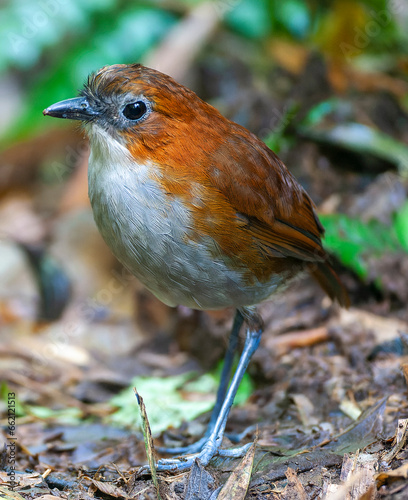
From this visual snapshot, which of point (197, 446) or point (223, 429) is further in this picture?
point (197, 446)

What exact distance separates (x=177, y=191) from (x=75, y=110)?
0.72 metres

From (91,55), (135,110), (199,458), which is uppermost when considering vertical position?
(91,55)

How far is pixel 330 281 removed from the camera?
4.19 metres

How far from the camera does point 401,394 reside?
371 cm

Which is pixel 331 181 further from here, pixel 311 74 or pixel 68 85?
pixel 68 85

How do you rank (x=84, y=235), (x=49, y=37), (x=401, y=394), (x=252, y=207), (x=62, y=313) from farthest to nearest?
(x=49, y=37), (x=84, y=235), (x=62, y=313), (x=401, y=394), (x=252, y=207)

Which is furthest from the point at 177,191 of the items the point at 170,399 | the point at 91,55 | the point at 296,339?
the point at 91,55

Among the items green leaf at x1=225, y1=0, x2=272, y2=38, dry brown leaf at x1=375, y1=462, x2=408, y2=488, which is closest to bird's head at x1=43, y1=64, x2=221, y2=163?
dry brown leaf at x1=375, y1=462, x2=408, y2=488

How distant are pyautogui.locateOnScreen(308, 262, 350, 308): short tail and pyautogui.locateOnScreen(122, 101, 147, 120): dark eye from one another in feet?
5.40

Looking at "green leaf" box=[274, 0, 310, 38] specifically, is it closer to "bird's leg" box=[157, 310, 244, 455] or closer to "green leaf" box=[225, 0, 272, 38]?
"green leaf" box=[225, 0, 272, 38]

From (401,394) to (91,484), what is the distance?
193 cm

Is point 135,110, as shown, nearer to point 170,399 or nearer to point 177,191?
point 177,191

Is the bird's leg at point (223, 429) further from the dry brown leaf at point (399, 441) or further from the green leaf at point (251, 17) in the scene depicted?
the green leaf at point (251, 17)

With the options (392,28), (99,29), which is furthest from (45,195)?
(392,28)
